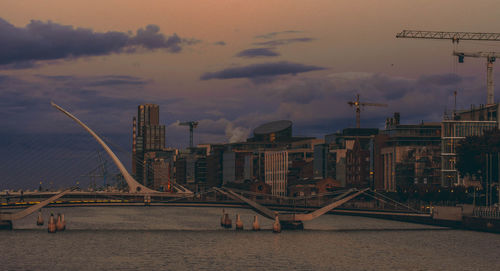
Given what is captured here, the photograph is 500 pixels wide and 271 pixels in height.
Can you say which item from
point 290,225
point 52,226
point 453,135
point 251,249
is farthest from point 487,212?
point 52,226

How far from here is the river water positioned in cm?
8175

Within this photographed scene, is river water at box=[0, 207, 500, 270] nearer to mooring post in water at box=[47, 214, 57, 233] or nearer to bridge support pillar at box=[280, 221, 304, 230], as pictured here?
bridge support pillar at box=[280, 221, 304, 230]

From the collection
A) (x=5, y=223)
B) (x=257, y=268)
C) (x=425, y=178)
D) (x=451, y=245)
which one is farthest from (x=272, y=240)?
(x=425, y=178)

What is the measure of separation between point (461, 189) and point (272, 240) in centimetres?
5048

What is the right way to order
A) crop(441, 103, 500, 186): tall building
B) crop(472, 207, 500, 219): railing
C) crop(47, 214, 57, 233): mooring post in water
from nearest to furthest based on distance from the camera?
crop(472, 207, 500, 219): railing → crop(47, 214, 57, 233): mooring post in water → crop(441, 103, 500, 186): tall building

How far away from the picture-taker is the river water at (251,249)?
81.8 metres

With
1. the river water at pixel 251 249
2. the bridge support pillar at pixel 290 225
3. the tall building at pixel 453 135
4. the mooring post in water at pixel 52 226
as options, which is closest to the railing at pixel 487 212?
the river water at pixel 251 249

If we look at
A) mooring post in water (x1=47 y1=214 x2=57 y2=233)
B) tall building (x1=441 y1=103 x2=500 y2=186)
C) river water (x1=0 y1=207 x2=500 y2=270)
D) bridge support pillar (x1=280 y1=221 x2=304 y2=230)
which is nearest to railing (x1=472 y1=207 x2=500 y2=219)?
river water (x1=0 y1=207 x2=500 y2=270)

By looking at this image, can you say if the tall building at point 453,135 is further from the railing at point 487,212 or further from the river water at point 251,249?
the railing at point 487,212

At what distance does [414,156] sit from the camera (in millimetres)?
193625

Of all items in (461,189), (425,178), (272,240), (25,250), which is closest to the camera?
(25,250)

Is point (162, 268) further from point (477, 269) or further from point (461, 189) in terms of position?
point (461, 189)

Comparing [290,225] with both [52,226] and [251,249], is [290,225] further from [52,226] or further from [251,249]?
[52,226]

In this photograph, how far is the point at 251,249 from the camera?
98.1m
